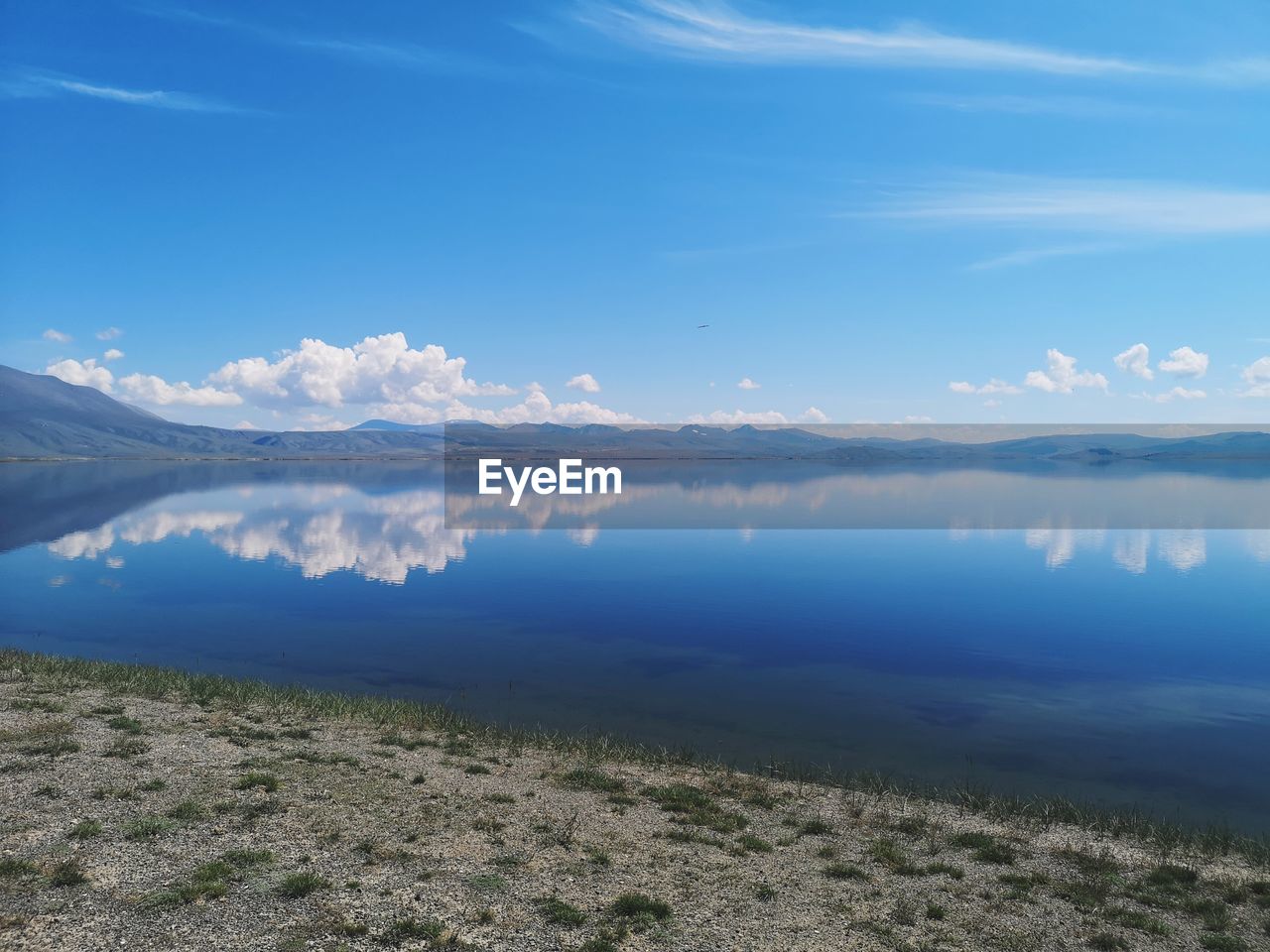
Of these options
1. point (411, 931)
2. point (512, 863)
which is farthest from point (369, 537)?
point (411, 931)

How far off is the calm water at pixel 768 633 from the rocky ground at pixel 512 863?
338 inches

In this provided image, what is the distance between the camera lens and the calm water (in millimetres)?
30672

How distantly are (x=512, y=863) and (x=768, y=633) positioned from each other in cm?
3359

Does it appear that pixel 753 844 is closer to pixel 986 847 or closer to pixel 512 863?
pixel 512 863

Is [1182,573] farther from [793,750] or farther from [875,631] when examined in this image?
[793,750]

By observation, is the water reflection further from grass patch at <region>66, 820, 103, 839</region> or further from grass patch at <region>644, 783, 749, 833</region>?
grass patch at <region>66, 820, 103, 839</region>

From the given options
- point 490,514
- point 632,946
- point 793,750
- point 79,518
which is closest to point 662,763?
point 793,750

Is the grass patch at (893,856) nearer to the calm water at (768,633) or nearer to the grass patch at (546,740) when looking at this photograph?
the grass patch at (546,740)

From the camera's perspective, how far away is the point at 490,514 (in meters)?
124

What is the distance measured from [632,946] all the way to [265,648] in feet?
119

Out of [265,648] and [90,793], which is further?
[265,648]

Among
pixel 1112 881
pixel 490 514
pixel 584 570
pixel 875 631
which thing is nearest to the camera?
pixel 1112 881

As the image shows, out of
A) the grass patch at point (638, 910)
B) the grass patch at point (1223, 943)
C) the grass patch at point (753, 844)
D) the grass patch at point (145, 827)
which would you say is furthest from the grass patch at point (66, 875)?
the grass patch at point (1223, 943)

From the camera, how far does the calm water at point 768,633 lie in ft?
101
